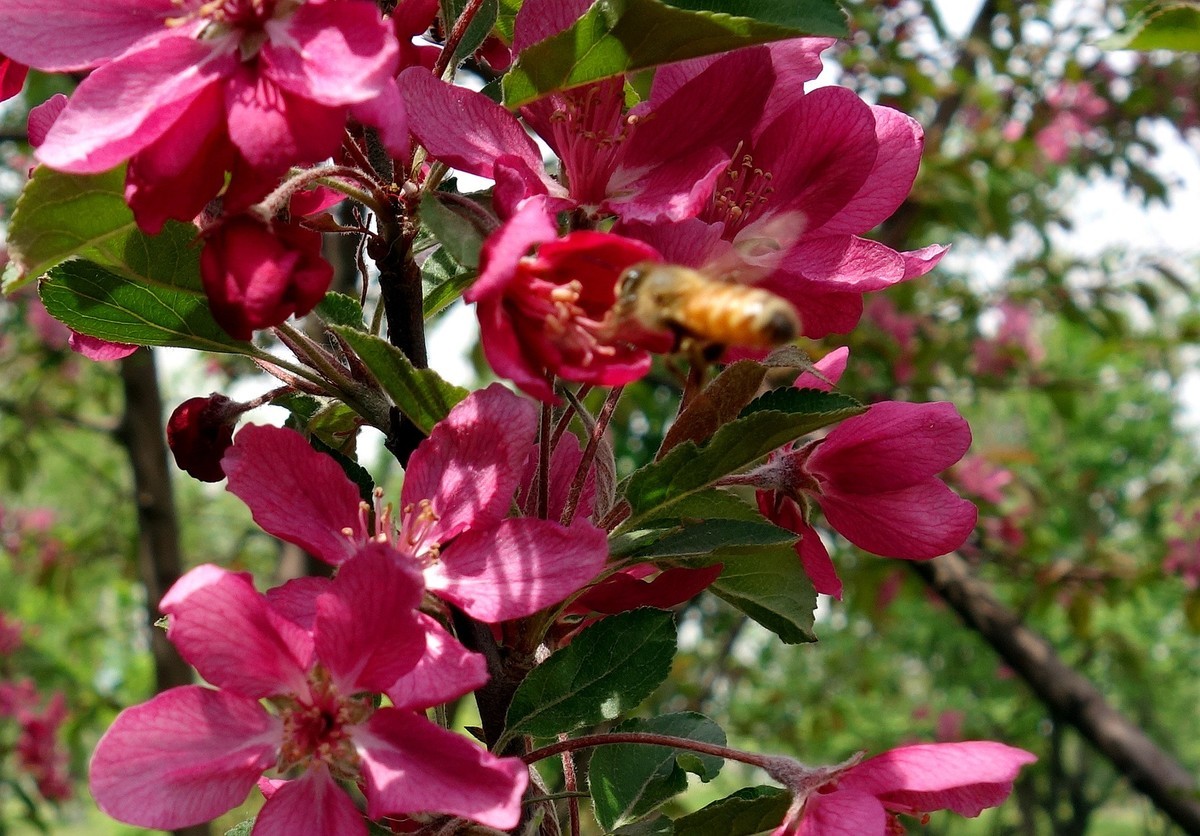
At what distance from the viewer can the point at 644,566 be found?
1.06 meters

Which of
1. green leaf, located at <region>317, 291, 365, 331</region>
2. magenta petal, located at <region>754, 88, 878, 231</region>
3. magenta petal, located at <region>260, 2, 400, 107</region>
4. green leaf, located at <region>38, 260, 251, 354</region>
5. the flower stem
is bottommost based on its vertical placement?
the flower stem

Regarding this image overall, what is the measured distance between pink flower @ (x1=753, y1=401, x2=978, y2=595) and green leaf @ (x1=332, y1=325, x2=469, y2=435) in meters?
0.29

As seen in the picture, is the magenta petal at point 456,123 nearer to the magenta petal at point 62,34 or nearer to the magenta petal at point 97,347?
the magenta petal at point 62,34

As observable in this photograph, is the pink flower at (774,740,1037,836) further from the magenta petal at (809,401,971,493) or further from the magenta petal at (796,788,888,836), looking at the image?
the magenta petal at (809,401,971,493)

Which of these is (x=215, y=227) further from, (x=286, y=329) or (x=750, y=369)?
(x=750, y=369)

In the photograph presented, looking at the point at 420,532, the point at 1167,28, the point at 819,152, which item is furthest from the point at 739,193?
the point at 1167,28

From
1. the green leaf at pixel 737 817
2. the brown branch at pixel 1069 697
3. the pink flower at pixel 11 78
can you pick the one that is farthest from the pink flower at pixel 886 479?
the brown branch at pixel 1069 697

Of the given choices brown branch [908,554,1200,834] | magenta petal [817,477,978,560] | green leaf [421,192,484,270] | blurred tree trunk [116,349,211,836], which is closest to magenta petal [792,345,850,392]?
magenta petal [817,477,978,560]

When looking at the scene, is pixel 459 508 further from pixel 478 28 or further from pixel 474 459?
pixel 478 28

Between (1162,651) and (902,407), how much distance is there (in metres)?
19.6

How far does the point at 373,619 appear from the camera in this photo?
749 mm

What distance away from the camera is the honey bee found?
0.79 metres

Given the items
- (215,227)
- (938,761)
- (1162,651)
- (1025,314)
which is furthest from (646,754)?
(1162,651)

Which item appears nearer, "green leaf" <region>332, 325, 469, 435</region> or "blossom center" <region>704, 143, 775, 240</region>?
"green leaf" <region>332, 325, 469, 435</region>
